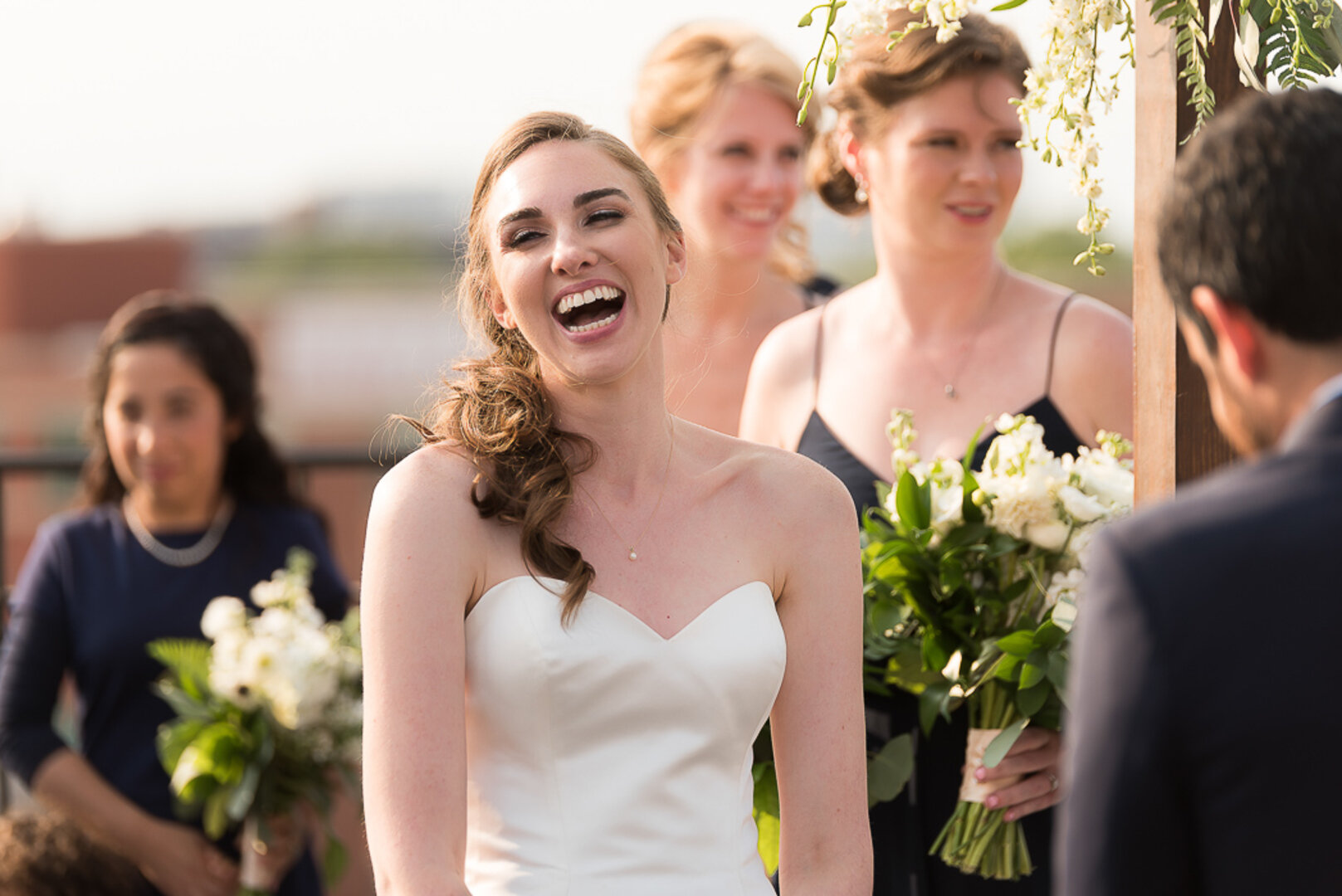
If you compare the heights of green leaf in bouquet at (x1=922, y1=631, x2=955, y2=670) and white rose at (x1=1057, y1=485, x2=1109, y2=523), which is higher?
white rose at (x1=1057, y1=485, x2=1109, y2=523)

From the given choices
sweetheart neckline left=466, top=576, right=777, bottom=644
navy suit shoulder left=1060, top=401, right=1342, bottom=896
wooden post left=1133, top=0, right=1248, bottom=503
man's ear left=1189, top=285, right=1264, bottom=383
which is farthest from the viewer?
sweetheart neckline left=466, top=576, right=777, bottom=644

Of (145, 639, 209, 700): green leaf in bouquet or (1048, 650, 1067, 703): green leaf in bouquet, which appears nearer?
(1048, 650, 1067, 703): green leaf in bouquet

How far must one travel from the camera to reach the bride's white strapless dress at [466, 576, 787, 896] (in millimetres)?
1969

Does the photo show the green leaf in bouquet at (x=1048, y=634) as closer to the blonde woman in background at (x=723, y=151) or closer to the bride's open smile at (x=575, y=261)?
the bride's open smile at (x=575, y=261)

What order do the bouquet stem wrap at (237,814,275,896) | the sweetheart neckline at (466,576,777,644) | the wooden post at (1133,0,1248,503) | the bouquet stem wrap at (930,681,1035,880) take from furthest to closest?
the bouquet stem wrap at (237,814,275,896), the bouquet stem wrap at (930,681,1035,880), the sweetheart neckline at (466,576,777,644), the wooden post at (1133,0,1248,503)

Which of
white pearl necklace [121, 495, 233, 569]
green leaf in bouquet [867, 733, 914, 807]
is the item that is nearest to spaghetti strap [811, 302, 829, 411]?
green leaf in bouquet [867, 733, 914, 807]

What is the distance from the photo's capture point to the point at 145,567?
3.77 metres

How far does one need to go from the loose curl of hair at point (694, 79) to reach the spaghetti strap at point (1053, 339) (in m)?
0.97

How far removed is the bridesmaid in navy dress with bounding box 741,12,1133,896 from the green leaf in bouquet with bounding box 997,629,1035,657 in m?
0.34

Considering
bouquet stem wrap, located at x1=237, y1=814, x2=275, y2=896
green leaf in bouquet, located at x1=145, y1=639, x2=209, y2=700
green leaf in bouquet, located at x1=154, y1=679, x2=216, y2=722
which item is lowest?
bouquet stem wrap, located at x1=237, y1=814, x2=275, y2=896

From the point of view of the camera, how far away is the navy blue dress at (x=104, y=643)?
11.9 ft

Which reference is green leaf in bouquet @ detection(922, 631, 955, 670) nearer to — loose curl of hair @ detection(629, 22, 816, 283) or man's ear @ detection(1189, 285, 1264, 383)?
man's ear @ detection(1189, 285, 1264, 383)

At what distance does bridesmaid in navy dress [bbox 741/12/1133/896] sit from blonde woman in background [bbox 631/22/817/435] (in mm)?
489

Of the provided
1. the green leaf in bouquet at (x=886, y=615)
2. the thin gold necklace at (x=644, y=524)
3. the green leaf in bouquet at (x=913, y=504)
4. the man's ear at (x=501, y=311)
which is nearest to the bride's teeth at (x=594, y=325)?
the man's ear at (x=501, y=311)
